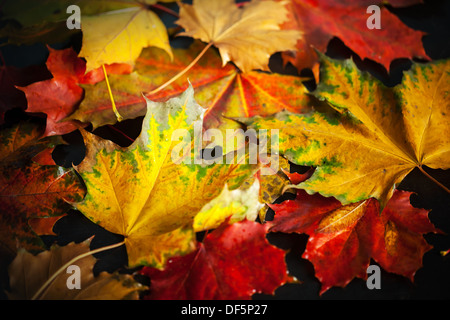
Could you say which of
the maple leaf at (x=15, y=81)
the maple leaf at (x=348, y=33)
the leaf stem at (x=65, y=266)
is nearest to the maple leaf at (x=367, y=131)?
the maple leaf at (x=348, y=33)

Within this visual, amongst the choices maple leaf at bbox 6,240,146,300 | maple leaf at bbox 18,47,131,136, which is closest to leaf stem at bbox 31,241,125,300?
maple leaf at bbox 6,240,146,300

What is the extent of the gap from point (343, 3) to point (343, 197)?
45 centimetres

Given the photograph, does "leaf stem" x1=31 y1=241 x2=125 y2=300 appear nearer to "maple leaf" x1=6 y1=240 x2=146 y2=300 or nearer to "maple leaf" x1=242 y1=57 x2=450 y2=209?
"maple leaf" x1=6 y1=240 x2=146 y2=300

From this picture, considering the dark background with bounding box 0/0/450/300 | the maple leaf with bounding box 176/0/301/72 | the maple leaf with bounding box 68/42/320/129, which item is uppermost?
the maple leaf with bounding box 176/0/301/72

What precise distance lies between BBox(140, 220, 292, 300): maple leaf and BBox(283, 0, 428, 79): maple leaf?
38 cm

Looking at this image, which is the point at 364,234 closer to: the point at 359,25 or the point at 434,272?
the point at 434,272

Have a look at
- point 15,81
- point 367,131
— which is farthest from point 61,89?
point 367,131

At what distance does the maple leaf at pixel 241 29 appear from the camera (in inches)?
28.0

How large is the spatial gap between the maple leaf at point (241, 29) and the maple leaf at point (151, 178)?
0.19m

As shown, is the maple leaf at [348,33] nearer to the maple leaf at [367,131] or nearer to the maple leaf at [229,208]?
the maple leaf at [367,131]

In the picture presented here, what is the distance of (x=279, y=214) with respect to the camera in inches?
22.7

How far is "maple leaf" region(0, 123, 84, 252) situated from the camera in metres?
0.56

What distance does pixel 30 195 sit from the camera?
591 millimetres
